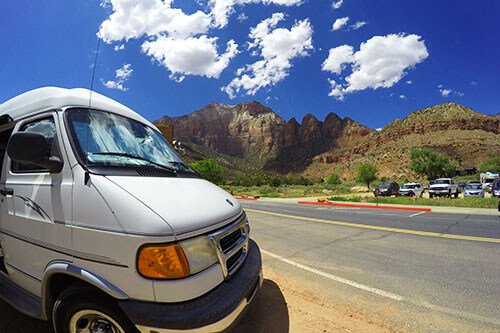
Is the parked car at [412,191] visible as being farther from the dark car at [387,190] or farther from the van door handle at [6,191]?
the van door handle at [6,191]

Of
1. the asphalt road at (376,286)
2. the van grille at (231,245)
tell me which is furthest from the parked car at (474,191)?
the van grille at (231,245)

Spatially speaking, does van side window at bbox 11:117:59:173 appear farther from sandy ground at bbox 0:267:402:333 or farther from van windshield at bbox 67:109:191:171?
sandy ground at bbox 0:267:402:333

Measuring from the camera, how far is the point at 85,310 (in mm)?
1707

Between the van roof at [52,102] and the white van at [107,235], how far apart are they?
0.07 feet

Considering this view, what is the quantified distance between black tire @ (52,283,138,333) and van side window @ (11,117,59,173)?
123 cm

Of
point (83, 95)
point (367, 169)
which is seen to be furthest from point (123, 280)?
point (367, 169)

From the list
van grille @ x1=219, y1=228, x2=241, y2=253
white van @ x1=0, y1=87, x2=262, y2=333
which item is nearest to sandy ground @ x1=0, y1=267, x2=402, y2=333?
white van @ x1=0, y1=87, x2=262, y2=333

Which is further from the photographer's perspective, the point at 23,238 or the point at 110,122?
the point at 110,122

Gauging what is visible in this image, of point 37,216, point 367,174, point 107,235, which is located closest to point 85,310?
point 107,235

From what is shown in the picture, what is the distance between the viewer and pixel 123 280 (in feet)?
5.20

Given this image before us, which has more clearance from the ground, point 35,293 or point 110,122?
point 110,122

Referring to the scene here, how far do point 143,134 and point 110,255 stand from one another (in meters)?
1.72

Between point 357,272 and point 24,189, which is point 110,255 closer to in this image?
point 24,189

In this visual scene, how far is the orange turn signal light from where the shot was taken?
1.58 meters
